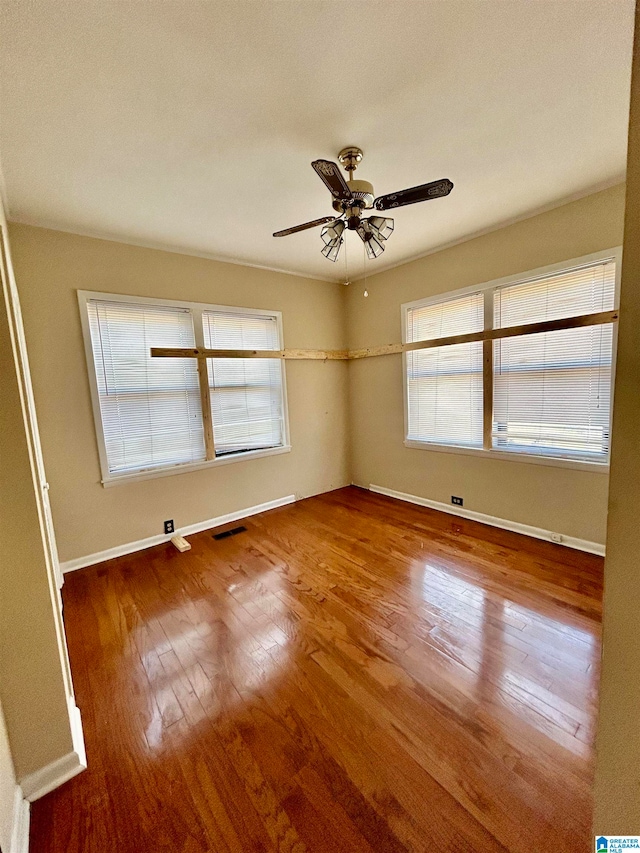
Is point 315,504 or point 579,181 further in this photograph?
point 315,504

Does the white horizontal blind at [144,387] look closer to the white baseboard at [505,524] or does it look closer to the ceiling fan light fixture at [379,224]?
the ceiling fan light fixture at [379,224]

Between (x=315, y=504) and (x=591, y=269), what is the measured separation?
3.46 metres

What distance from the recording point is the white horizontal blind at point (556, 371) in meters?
2.62

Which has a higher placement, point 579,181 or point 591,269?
point 579,181

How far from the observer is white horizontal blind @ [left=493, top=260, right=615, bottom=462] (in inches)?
103

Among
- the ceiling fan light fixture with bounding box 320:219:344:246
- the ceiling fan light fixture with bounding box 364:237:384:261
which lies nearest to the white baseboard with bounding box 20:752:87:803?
the ceiling fan light fixture with bounding box 320:219:344:246

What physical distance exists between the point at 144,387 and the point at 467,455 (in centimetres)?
327

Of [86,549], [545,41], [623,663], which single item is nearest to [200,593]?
[86,549]

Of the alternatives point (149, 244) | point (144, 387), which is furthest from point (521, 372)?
point (149, 244)

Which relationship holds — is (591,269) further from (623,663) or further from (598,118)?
(623,663)

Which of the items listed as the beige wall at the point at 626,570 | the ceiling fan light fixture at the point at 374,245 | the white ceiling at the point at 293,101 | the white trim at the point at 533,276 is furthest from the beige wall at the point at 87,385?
the beige wall at the point at 626,570

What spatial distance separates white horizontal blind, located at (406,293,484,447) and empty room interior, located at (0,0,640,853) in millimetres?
32

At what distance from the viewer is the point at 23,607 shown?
1170mm

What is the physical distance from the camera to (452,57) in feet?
4.74
